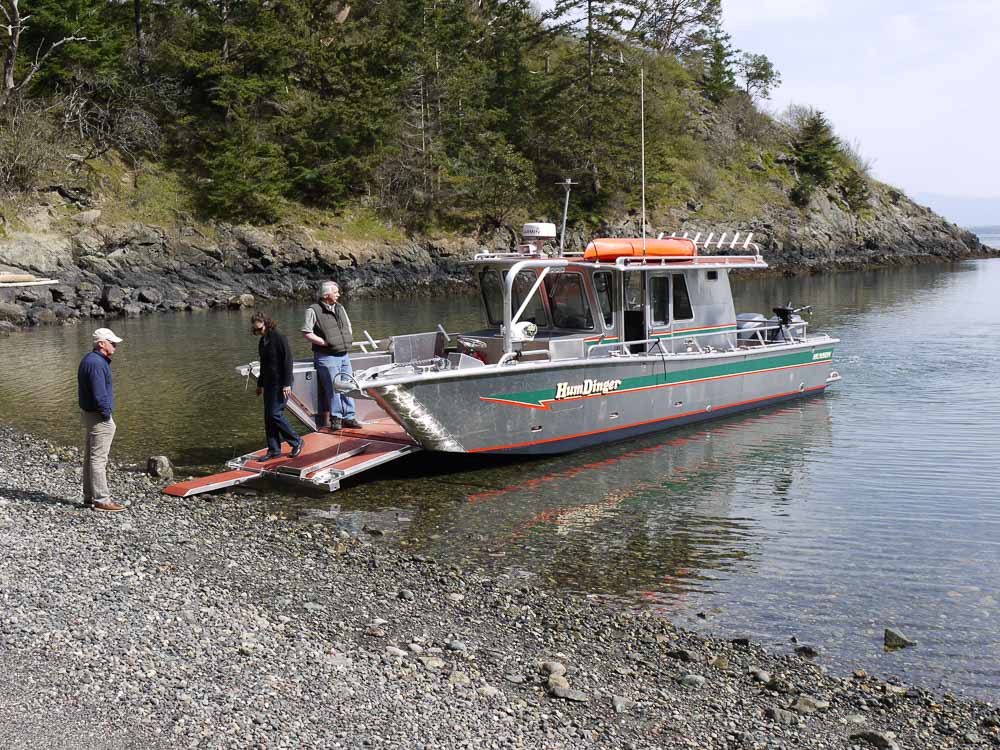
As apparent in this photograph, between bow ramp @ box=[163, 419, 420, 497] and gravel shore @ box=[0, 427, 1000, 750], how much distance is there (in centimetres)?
214

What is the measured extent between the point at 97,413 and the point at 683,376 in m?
9.14

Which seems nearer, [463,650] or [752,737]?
[752,737]

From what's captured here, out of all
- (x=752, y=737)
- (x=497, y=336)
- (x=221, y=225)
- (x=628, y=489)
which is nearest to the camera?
(x=752, y=737)

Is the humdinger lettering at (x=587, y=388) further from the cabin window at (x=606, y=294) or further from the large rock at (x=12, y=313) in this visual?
the large rock at (x=12, y=313)

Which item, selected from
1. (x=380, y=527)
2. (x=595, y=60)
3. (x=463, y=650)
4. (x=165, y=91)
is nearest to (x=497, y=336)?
(x=380, y=527)

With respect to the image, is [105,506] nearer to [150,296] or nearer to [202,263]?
[150,296]

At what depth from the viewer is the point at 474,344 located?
1355cm

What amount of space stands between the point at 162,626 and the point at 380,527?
3.88 metres

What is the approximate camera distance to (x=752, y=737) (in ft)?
19.1

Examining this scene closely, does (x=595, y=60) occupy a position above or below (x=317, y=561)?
above

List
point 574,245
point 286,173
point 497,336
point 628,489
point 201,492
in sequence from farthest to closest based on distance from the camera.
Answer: point 574,245
point 286,173
point 497,336
point 628,489
point 201,492

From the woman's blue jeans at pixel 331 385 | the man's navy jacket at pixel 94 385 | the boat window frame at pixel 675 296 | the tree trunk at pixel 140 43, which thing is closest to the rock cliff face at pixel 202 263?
the tree trunk at pixel 140 43

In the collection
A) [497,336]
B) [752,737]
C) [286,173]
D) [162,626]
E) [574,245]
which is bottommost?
[752,737]

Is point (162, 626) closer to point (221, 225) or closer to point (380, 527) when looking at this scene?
point (380, 527)
